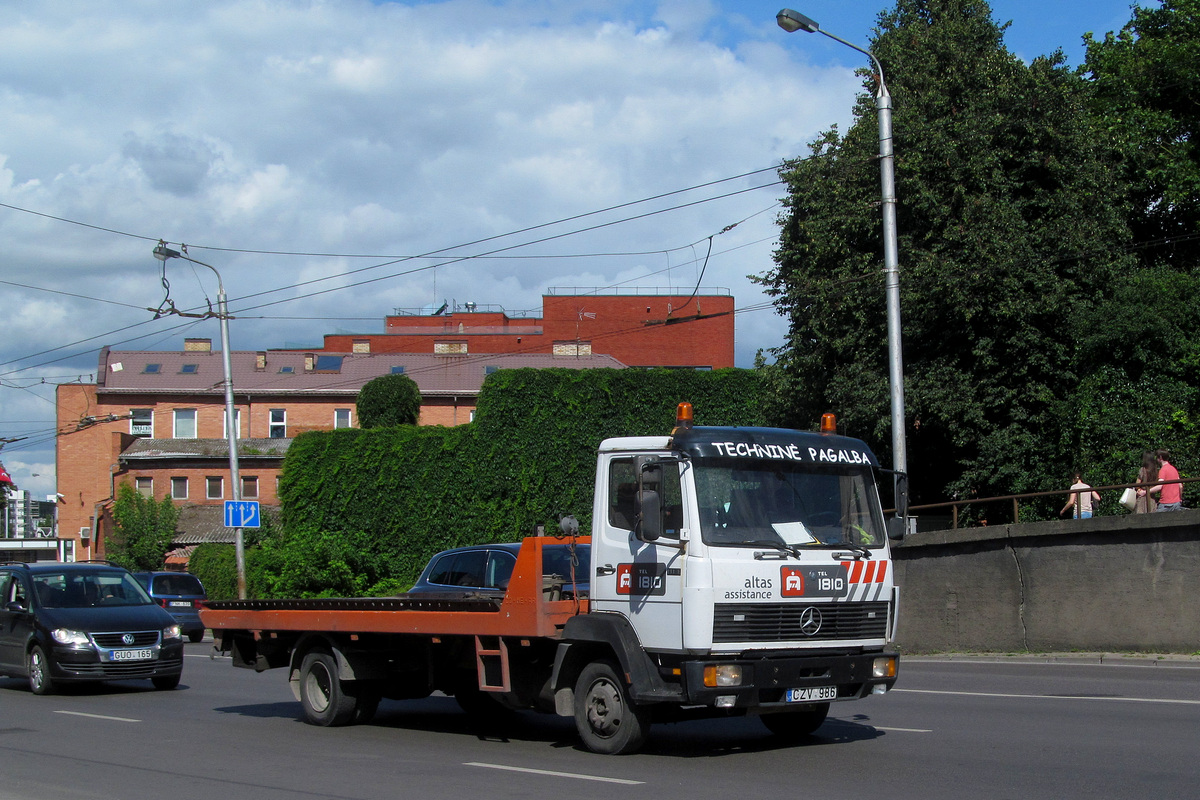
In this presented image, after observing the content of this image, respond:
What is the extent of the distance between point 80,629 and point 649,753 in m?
9.16

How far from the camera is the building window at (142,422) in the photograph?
6706 centimetres

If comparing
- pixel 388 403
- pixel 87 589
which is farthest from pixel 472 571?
pixel 388 403

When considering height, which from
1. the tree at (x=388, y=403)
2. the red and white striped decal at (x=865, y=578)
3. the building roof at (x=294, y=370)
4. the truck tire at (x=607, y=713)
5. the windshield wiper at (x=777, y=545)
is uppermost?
the building roof at (x=294, y=370)

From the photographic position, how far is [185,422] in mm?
66438

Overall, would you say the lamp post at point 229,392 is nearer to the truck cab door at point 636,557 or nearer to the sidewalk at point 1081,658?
the sidewalk at point 1081,658

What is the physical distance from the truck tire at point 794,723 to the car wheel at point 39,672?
10027 millimetres

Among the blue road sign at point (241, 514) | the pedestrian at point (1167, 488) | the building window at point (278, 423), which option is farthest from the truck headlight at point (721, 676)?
the building window at point (278, 423)

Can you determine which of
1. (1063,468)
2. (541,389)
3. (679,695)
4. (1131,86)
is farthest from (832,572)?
(1131,86)

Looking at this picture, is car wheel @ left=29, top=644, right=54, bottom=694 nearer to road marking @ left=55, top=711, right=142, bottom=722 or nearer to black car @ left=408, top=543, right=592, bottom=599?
road marking @ left=55, top=711, right=142, bottom=722

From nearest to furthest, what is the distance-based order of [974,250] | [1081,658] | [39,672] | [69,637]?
1. [69,637]
2. [39,672]
3. [1081,658]
4. [974,250]

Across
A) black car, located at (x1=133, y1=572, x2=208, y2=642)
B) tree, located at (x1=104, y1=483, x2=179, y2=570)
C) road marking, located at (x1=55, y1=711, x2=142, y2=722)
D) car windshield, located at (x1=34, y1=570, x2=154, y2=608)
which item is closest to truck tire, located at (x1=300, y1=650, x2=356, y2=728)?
road marking, located at (x1=55, y1=711, x2=142, y2=722)

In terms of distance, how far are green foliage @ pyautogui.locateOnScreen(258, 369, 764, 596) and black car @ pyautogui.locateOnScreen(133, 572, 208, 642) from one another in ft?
6.61

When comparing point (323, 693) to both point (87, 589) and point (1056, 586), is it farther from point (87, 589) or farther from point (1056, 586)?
point (1056, 586)

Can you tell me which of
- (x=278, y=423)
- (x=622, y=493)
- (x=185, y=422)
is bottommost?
(x=622, y=493)
